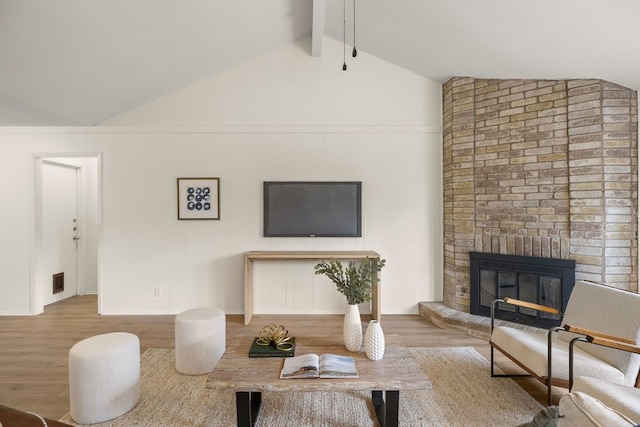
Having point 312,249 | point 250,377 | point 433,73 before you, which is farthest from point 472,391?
point 433,73

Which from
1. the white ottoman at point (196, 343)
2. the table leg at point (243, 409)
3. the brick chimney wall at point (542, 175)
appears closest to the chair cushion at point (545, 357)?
the brick chimney wall at point (542, 175)

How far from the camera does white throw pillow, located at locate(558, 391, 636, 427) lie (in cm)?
80

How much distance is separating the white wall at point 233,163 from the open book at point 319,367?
204 centimetres

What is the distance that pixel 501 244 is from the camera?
340cm

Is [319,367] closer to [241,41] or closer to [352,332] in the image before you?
[352,332]

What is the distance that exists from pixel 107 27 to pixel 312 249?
282 cm

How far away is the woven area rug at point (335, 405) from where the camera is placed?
191cm

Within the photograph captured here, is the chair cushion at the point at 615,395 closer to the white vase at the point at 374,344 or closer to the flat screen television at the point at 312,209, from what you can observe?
the white vase at the point at 374,344

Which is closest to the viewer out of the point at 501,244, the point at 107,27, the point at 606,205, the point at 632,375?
the point at 632,375

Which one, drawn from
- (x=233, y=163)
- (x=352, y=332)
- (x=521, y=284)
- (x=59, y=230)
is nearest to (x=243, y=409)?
(x=352, y=332)

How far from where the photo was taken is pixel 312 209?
3.81m

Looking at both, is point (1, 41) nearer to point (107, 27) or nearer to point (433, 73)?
point (107, 27)

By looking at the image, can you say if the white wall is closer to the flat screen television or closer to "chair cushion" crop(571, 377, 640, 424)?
the flat screen television

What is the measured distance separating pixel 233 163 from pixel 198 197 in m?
0.59
